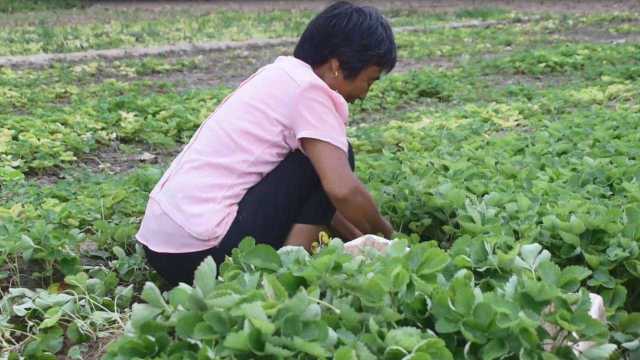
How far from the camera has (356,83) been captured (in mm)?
3629

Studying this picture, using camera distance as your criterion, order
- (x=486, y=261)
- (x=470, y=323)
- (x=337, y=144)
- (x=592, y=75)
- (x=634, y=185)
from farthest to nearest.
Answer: (x=592, y=75), (x=634, y=185), (x=337, y=144), (x=486, y=261), (x=470, y=323)

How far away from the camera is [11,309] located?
351cm

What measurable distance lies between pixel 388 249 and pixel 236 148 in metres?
0.91

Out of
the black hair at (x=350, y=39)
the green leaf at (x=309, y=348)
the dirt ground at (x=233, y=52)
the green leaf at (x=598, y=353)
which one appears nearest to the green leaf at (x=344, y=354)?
the green leaf at (x=309, y=348)

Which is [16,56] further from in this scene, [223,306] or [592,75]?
[223,306]

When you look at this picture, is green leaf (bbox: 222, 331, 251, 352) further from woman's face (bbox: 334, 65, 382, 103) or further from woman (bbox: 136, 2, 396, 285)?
woman's face (bbox: 334, 65, 382, 103)

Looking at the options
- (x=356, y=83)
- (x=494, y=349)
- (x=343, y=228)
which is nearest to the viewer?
(x=494, y=349)

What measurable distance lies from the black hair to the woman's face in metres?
0.02

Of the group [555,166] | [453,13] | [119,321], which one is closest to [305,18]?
[453,13]

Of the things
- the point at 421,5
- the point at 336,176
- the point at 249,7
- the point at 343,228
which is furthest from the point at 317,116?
the point at 249,7

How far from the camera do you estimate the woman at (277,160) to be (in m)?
3.44

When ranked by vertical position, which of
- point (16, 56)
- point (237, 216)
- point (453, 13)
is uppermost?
point (237, 216)

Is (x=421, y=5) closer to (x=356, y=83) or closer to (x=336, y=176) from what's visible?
(x=356, y=83)

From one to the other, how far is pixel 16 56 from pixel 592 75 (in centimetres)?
752
